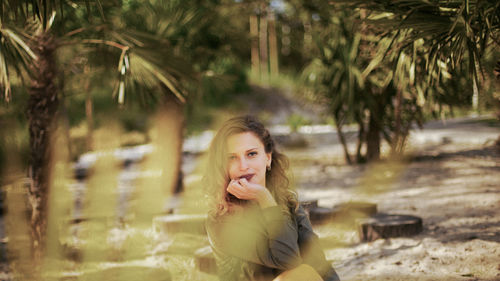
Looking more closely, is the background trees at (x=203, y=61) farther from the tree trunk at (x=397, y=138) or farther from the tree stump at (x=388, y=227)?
the tree stump at (x=388, y=227)

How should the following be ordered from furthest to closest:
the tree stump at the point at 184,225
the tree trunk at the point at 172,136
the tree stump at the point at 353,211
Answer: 1. the tree trunk at the point at 172,136
2. the tree stump at the point at 353,211
3. the tree stump at the point at 184,225

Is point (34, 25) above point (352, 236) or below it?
above

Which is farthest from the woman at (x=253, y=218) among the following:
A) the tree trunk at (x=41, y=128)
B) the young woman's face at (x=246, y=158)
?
the tree trunk at (x=41, y=128)

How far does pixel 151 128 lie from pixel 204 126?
1.99 m

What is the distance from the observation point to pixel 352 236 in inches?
176

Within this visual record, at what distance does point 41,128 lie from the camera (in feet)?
12.5

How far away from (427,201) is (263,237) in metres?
4.22

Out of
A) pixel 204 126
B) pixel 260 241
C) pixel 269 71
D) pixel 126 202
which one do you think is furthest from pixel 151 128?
pixel 260 241

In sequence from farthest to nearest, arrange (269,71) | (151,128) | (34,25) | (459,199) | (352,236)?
(269,71)
(151,128)
(459,199)
(352,236)
(34,25)

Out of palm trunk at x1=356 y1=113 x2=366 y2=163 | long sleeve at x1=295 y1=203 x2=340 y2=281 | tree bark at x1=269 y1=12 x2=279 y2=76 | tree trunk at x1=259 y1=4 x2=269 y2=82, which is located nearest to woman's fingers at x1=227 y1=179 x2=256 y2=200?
long sleeve at x1=295 y1=203 x2=340 y2=281

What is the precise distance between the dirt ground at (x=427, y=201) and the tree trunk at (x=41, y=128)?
2258 mm

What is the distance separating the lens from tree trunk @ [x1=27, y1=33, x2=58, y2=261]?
12.5ft

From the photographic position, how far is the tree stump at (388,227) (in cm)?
415

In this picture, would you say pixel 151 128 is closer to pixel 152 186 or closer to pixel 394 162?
pixel 152 186
